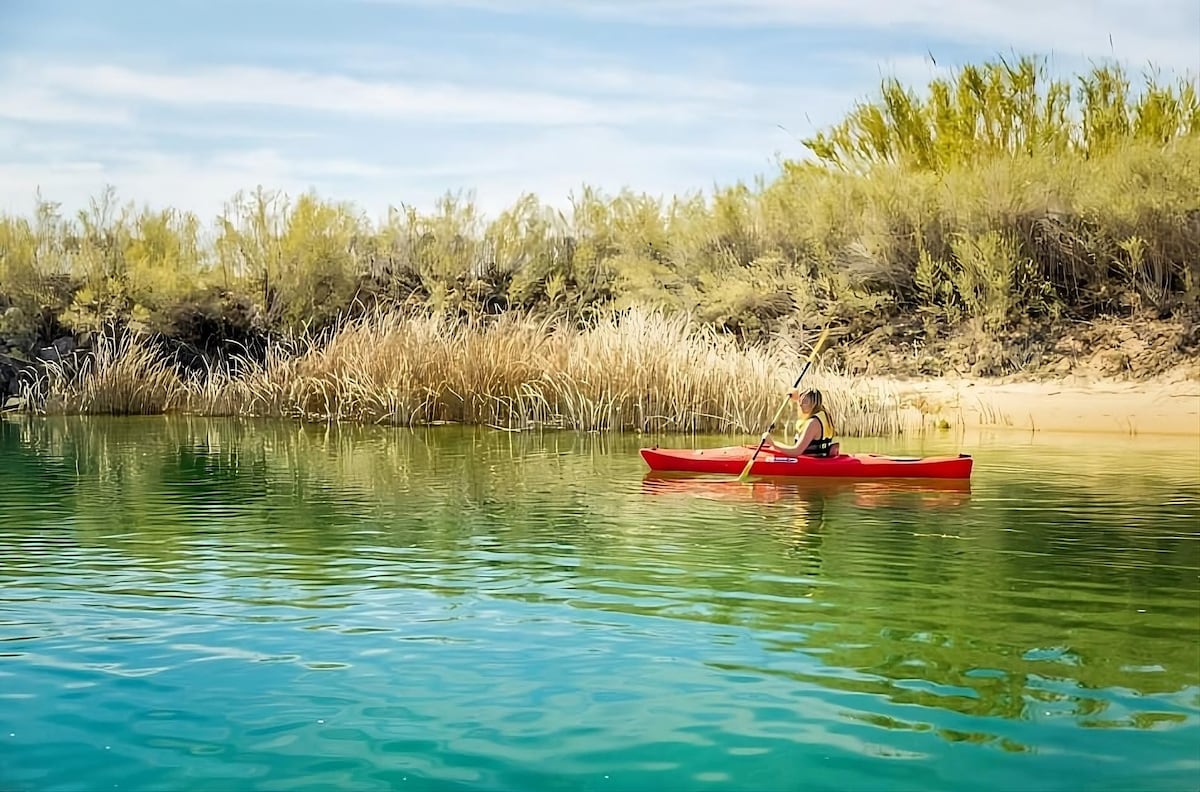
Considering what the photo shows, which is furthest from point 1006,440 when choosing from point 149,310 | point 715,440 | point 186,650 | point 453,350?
point 149,310

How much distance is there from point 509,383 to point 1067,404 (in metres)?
8.22

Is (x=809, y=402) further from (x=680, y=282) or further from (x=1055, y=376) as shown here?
(x=680, y=282)

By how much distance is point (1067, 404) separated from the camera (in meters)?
20.3

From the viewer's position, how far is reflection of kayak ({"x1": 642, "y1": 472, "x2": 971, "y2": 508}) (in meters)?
11.5

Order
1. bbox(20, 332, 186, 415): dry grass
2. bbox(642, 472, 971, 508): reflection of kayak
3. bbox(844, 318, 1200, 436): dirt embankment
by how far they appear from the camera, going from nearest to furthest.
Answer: bbox(642, 472, 971, 508): reflection of kayak
bbox(844, 318, 1200, 436): dirt embankment
bbox(20, 332, 186, 415): dry grass

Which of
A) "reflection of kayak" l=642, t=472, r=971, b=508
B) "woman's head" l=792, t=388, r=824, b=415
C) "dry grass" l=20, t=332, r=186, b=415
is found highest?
"dry grass" l=20, t=332, r=186, b=415

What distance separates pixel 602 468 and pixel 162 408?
40.3ft

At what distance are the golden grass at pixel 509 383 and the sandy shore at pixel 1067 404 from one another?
1376 mm

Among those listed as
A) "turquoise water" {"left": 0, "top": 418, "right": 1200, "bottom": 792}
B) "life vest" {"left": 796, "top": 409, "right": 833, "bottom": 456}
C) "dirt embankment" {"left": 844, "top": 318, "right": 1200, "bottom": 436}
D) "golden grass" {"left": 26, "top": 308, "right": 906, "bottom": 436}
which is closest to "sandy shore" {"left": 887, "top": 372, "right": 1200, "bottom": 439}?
"dirt embankment" {"left": 844, "top": 318, "right": 1200, "bottom": 436}

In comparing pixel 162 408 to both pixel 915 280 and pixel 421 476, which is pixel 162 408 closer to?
pixel 421 476

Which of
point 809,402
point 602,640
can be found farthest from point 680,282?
point 602,640

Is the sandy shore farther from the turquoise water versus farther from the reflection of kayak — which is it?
the turquoise water

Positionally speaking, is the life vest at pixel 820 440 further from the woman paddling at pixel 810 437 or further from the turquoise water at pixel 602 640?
the turquoise water at pixel 602 640

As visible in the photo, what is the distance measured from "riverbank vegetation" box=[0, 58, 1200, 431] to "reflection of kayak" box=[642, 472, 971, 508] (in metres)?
5.19
